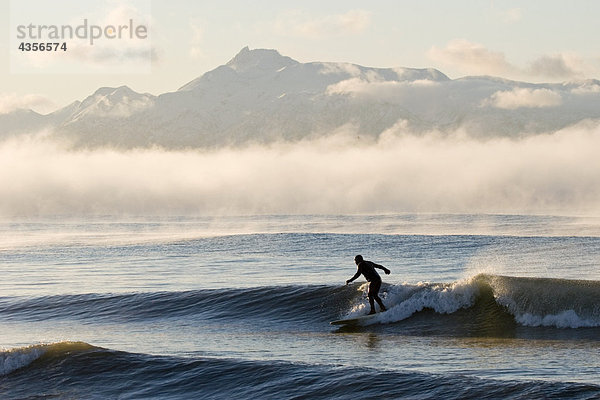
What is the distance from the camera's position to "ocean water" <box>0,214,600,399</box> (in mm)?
16969

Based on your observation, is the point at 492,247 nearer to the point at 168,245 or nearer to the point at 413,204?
the point at 168,245

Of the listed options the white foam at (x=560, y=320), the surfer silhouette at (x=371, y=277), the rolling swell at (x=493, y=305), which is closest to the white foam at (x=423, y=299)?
the rolling swell at (x=493, y=305)

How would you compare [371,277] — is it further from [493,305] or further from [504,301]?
[504,301]

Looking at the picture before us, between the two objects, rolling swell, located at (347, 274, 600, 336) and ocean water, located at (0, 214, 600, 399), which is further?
rolling swell, located at (347, 274, 600, 336)

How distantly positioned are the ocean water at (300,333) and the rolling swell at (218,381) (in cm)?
4

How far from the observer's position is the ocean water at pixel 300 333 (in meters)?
17.0

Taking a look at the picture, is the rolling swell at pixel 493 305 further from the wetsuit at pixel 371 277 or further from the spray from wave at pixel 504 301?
the wetsuit at pixel 371 277

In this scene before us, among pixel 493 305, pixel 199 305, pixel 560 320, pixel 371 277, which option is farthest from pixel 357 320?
pixel 199 305

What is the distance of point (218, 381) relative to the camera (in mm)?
18094

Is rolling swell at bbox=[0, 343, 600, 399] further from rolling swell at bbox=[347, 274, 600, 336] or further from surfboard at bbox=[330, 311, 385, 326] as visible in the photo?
rolling swell at bbox=[347, 274, 600, 336]

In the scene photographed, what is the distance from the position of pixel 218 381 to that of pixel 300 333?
268 inches

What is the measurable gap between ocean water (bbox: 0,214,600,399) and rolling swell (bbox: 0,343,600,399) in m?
0.04

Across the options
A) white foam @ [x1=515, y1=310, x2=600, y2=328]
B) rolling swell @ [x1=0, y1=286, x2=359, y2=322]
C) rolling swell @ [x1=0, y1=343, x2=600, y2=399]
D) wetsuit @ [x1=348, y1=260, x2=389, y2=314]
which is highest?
wetsuit @ [x1=348, y1=260, x2=389, y2=314]

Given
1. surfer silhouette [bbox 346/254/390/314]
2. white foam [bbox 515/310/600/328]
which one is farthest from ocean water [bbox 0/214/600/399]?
Result: surfer silhouette [bbox 346/254/390/314]
